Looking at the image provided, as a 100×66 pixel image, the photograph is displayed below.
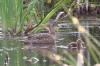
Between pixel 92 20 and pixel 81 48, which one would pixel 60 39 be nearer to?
pixel 81 48

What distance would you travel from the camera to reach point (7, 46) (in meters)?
10.2

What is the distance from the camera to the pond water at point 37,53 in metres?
7.65

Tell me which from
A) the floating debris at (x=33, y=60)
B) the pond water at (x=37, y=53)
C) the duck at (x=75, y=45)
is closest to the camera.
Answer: the pond water at (x=37, y=53)

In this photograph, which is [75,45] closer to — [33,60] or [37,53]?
[37,53]

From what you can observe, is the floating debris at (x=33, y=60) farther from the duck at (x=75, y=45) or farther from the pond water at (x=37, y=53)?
the duck at (x=75, y=45)

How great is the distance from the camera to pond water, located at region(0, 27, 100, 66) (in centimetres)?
765

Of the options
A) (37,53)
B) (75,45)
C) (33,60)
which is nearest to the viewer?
(33,60)

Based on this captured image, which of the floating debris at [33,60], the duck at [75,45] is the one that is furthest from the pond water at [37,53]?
the duck at [75,45]

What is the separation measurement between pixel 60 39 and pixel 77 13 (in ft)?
25.9

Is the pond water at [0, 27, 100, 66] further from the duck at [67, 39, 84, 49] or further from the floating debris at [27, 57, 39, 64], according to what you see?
the duck at [67, 39, 84, 49]

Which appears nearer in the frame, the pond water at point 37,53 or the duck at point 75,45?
the pond water at point 37,53

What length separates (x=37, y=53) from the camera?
915 centimetres

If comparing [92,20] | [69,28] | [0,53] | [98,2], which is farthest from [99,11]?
[0,53]

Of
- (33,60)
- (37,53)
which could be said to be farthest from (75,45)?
(33,60)
